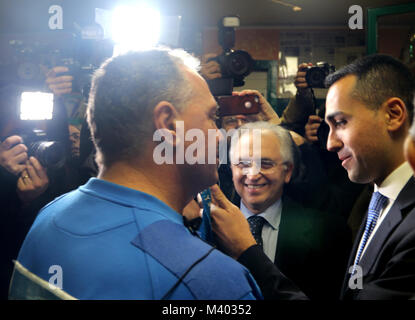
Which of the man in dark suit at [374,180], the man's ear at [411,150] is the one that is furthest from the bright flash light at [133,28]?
the man's ear at [411,150]

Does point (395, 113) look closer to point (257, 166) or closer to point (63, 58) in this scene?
point (257, 166)

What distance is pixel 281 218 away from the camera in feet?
3.81

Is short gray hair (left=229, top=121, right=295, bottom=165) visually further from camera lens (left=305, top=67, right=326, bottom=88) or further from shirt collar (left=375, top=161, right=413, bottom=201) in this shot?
shirt collar (left=375, top=161, right=413, bottom=201)

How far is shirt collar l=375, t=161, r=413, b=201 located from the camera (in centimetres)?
88

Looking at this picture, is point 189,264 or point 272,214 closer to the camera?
point 189,264

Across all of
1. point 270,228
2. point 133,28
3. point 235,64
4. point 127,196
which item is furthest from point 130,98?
point 133,28

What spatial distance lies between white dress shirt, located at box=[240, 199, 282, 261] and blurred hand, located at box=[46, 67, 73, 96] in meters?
0.73

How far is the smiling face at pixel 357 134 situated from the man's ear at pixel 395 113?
1 centimetres

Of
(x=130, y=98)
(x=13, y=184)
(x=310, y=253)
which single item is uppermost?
(x=130, y=98)

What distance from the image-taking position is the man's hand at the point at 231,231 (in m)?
0.90

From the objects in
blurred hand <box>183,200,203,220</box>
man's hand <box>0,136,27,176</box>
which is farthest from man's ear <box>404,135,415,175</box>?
man's hand <box>0,136,27,176</box>

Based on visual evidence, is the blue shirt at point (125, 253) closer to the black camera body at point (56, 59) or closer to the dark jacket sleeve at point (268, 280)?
the dark jacket sleeve at point (268, 280)

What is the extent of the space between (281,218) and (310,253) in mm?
131
